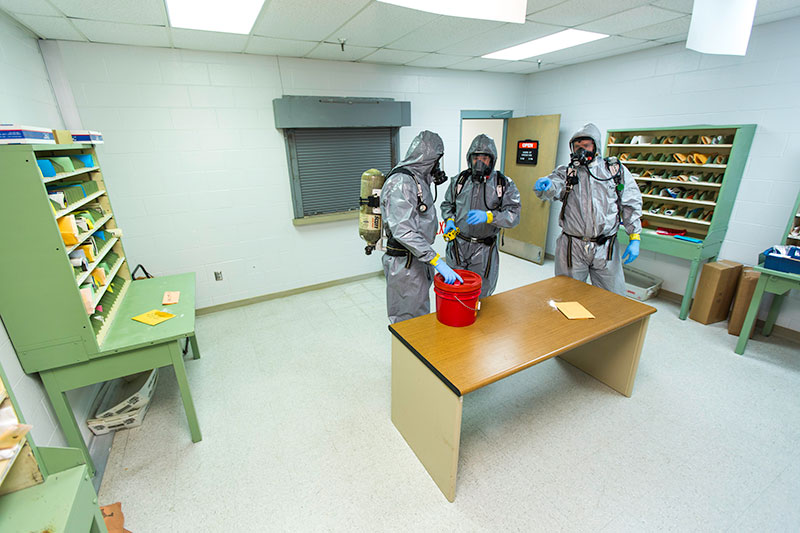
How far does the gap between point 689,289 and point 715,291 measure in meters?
0.19

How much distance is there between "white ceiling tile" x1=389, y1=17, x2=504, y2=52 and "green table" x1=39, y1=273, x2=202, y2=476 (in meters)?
2.62

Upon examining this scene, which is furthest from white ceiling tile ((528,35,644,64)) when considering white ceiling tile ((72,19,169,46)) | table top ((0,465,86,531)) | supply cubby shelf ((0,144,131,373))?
table top ((0,465,86,531))

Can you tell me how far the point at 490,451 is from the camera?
79.0 inches

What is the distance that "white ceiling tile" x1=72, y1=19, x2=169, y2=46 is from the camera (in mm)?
2314

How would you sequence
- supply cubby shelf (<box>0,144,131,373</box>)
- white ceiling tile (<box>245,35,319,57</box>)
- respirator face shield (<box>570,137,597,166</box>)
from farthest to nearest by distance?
white ceiling tile (<box>245,35,319,57</box>)
respirator face shield (<box>570,137,597,166</box>)
supply cubby shelf (<box>0,144,131,373</box>)

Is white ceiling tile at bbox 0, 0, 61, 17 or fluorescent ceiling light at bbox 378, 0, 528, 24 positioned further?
white ceiling tile at bbox 0, 0, 61, 17

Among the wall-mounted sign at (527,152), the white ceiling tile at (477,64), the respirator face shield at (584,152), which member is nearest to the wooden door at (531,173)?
the wall-mounted sign at (527,152)

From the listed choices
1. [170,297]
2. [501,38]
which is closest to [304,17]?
[501,38]

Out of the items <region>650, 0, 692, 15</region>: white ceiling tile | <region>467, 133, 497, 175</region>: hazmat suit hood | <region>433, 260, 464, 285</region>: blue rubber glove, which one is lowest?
<region>433, 260, 464, 285</region>: blue rubber glove

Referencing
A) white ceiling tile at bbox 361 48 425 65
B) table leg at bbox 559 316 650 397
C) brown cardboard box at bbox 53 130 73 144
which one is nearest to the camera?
→ brown cardboard box at bbox 53 130 73 144

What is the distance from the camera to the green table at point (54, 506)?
3.36 ft

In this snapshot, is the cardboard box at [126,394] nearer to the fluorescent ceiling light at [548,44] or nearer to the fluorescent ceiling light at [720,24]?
the fluorescent ceiling light at [720,24]

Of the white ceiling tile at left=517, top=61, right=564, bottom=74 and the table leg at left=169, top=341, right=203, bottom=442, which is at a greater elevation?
the white ceiling tile at left=517, top=61, right=564, bottom=74

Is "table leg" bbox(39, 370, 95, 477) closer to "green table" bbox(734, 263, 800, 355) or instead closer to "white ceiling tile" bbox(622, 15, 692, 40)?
"green table" bbox(734, 263, 800, 355)
